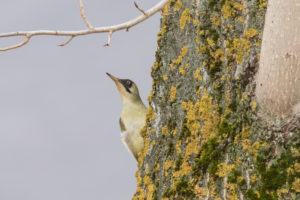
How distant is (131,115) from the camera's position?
471 centimetres

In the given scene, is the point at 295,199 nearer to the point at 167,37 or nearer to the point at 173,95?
the point at 173,95

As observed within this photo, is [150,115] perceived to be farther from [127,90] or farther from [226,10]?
[127,90]

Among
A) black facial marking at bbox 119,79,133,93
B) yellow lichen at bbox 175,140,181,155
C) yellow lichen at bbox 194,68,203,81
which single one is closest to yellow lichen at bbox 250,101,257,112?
yellow lichen at bbox 194,68,203,81

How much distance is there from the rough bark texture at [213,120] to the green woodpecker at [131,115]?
972 millimetres

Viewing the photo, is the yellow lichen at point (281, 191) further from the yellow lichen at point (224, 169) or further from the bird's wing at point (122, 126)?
the bird's wing at point (122, 126)

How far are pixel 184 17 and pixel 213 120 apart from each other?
0.83 metres

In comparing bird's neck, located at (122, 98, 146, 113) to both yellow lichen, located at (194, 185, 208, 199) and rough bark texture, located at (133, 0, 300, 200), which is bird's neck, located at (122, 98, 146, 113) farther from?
yellow lichen, located at (194, 185, 208, 199)

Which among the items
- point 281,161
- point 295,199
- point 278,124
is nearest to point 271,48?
point 278,124

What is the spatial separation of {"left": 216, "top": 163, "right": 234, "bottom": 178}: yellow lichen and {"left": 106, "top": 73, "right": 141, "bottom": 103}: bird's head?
2.26 m

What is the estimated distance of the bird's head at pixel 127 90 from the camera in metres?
4.93

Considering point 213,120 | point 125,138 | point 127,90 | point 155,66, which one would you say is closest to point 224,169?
point 213,120

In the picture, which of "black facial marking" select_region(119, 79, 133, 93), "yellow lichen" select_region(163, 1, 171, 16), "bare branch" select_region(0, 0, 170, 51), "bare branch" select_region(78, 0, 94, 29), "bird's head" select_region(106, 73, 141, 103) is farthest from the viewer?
"black facial marking" select_region(119, 79, 133, 93)

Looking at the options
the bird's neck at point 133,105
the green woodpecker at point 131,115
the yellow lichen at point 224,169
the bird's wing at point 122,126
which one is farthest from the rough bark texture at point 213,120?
the bird's neck at point 133,105

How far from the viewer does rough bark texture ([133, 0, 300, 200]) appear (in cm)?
266
